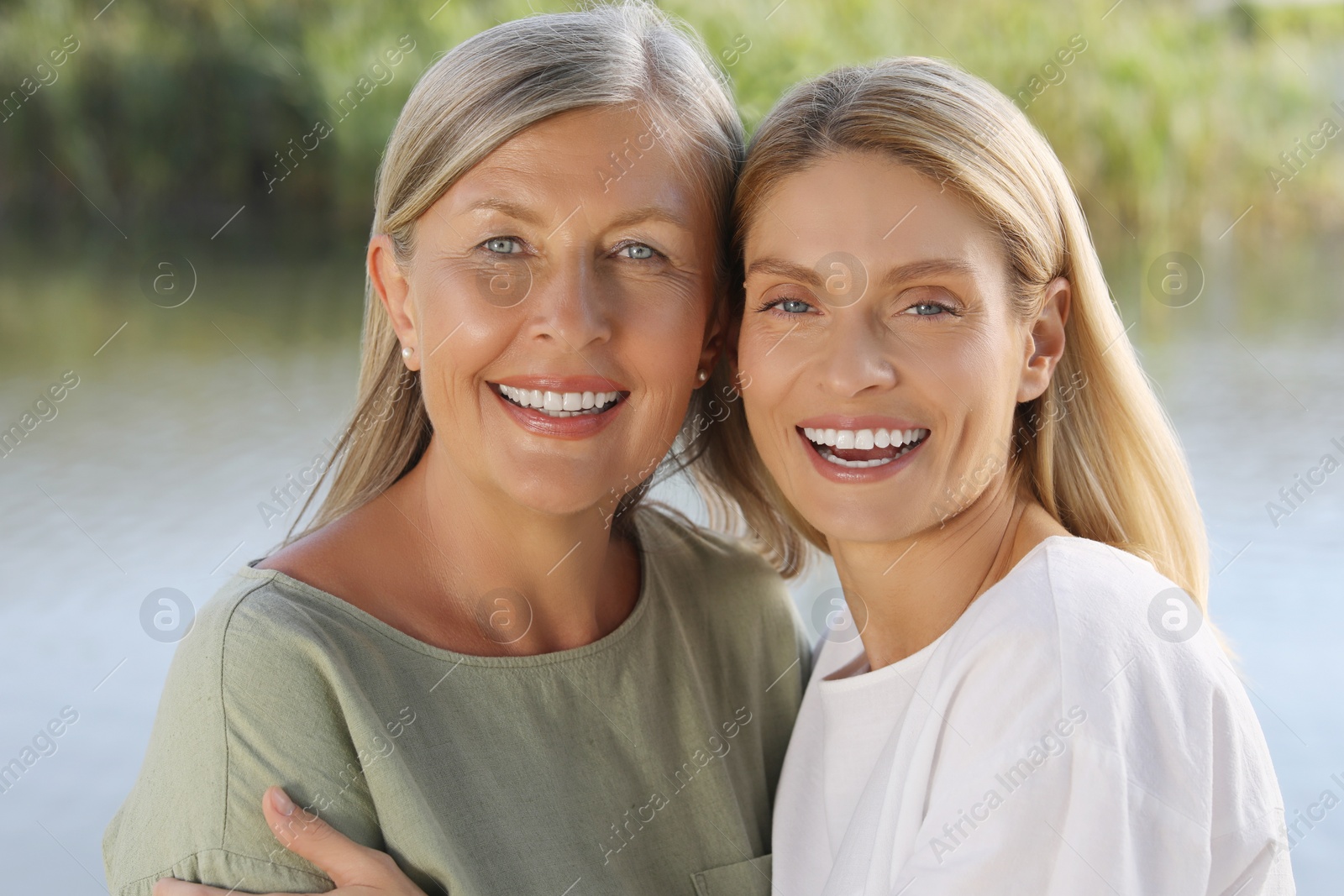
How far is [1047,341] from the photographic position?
1619mm

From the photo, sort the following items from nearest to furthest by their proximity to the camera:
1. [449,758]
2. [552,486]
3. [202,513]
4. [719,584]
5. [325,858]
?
1. [325,858]
2. [449,758]
3. [552,486]
4. [719,584]
5. [202,513]

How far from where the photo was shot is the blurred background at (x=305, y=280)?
11.2ft

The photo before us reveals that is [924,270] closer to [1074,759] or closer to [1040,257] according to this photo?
[1040,257]

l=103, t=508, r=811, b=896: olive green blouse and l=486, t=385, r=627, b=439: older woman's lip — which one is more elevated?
l=486, t=385, r=627, b=439: older woman's lip

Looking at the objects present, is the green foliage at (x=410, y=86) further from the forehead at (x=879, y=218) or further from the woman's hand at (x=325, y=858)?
the woman's hand at (x=325, y=858)

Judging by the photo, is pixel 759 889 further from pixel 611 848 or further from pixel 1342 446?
pixel 1342 446

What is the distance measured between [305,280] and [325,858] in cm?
680

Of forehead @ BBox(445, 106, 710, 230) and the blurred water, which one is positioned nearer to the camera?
A: forehead @ BBox(445, 106, 710, 230)

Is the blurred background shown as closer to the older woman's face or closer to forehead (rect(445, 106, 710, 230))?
the older woman's face

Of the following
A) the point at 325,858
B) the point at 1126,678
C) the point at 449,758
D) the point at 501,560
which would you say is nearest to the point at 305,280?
the point at 501,560

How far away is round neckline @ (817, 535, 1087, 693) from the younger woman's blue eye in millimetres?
562

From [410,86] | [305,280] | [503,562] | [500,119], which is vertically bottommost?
[503,562]

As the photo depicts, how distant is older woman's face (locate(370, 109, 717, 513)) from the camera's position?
149 centimetres

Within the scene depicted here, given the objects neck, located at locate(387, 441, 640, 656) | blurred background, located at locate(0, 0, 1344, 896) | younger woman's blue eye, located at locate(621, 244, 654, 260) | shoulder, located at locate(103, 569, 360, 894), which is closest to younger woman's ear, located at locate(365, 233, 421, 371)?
neck, located at locate(387, 441, 640, 656)
